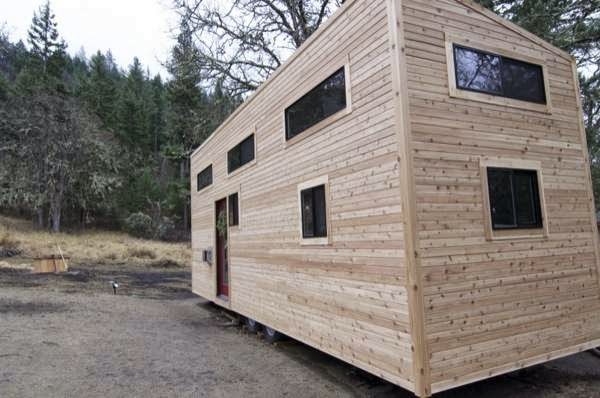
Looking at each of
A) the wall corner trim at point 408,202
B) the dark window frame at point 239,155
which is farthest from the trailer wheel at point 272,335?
the wall corner trim at point 408,202

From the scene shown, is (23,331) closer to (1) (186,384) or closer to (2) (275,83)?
(1) (186,384)

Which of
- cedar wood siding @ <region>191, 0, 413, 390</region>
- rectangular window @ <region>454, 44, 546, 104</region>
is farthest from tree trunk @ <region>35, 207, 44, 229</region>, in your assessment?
rectangular window @ <region>454, 44, 546, 104</region>

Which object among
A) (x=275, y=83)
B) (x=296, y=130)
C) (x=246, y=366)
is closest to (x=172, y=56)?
(x=275, y=83)

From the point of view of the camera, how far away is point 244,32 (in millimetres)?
12906

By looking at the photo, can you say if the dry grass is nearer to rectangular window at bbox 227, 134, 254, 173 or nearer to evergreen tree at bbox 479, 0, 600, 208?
rectangular window at bbox 227, 134, 254, 173

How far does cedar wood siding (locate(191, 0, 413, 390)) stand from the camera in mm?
3721

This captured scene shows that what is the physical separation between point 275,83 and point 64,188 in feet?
66.9

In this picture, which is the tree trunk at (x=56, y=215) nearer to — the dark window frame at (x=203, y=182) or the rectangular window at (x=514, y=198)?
the dark window frame at (x=203, y=182)

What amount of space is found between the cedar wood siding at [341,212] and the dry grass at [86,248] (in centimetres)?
1272

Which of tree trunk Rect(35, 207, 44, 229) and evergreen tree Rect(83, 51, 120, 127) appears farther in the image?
evergreen tree Rect(83, 51, 120, 127)

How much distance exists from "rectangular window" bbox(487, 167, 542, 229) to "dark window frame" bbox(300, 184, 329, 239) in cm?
192

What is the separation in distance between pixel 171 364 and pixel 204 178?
5.99 m

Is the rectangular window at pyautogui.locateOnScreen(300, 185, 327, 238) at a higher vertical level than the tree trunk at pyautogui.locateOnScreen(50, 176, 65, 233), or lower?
lower

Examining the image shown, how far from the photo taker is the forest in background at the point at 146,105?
10844 mm
